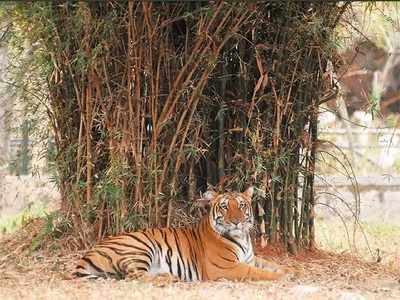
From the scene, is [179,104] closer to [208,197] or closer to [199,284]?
[208,197]

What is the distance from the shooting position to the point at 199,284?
17.6 ft

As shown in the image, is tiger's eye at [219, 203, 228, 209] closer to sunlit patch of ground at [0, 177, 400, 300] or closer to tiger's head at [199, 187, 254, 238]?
tiger's head at [199, 187, 254, 238]

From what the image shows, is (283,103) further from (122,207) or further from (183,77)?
(122,207)

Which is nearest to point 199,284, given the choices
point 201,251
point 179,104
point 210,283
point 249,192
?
point 210,283

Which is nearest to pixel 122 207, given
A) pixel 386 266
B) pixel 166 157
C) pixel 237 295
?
pixel 166 157

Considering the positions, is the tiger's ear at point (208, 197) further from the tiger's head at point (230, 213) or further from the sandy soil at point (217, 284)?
the sandy soil at point (217, 284)

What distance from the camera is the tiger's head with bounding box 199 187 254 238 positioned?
18.6 ft

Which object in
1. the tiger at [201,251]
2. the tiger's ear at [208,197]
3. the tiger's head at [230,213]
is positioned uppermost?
the tiger's ear at [208,197]

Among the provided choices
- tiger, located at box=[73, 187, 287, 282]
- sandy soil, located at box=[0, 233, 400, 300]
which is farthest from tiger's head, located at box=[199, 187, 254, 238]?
sandy soil, located at box=[0, 233, 400, 300]

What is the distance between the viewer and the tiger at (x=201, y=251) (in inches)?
218

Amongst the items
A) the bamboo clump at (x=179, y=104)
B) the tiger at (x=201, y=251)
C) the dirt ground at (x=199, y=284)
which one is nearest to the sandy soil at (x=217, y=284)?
the dirt ground at (x=199, y=284)

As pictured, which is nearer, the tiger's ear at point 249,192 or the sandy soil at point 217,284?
the sandy soil at point 217,284

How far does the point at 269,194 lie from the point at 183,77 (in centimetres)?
105

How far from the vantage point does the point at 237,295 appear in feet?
15.5
